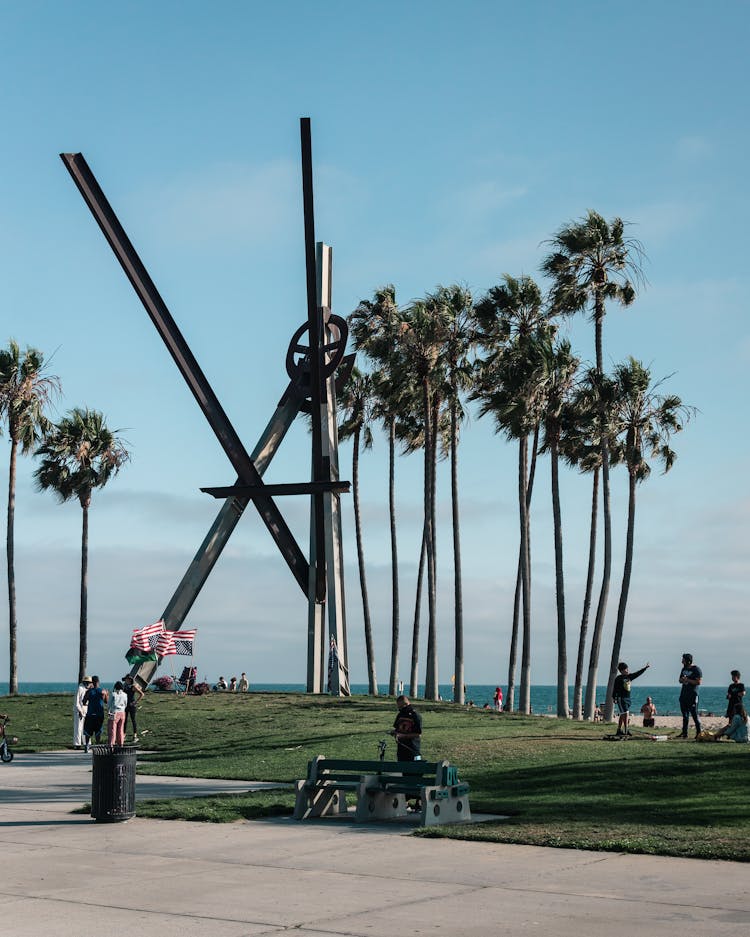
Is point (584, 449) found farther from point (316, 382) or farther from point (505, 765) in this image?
point (505, 765)

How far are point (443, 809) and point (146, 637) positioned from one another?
2368 centimetres

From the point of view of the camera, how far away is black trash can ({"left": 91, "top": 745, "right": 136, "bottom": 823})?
14570 millimetres

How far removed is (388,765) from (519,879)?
3.92 m

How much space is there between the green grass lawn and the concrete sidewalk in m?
0.89

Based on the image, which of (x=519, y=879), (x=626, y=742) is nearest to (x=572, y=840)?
(x=519, y=879)

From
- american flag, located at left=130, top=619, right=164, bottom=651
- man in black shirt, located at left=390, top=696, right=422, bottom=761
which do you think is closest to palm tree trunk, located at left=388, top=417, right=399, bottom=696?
american flag, located at left=130, top=619, right=164, bottom=651

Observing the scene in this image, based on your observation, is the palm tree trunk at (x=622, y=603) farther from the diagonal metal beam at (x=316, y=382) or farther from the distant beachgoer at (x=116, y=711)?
the distant beachgoer at (x=116, y=711)

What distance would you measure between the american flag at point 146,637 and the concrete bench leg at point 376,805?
22.2m

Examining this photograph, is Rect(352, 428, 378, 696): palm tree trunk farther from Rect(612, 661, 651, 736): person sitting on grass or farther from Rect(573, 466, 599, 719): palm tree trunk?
Rect(612, 661, 651, 736): person sitting on grass

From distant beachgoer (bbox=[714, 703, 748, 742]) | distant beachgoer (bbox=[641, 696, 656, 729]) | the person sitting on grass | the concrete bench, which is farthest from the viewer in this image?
distant beachgoer (bbox=[641, 696, 656, 729])

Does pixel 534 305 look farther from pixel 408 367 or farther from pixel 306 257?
pixel 306 257

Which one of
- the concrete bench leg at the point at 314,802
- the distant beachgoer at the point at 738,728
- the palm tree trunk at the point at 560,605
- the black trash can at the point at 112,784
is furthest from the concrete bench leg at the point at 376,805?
the palm tree trunk at the point at 560,605

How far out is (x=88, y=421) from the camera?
5297cm

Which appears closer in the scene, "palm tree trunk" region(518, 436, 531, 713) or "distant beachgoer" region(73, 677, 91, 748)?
"distant beachgoer" region(73, 677, 91, 748)
